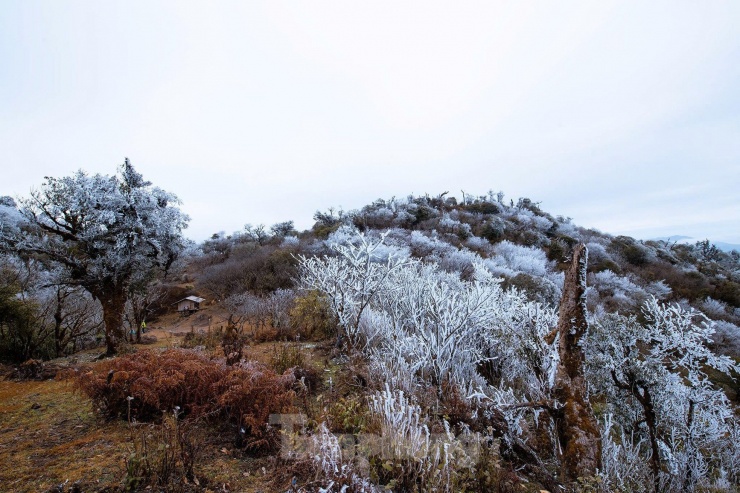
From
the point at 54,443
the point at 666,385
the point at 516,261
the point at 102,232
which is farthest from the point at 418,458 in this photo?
the point at 516,261

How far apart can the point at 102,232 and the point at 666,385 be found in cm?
998

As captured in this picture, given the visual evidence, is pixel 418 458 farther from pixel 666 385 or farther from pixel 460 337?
pixel 666 385

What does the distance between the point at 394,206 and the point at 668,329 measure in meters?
30.8

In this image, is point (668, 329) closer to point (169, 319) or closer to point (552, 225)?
point (169, 319)

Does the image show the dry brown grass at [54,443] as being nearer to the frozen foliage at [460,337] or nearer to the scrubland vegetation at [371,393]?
the scrubland vegetation at [371,393]

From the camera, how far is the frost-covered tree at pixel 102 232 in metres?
7.04

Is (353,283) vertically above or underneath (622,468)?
above

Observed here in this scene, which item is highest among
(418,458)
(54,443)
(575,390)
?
(575,390)

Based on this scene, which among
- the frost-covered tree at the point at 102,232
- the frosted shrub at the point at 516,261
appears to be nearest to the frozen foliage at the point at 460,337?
the frost-covered tree at the point at 102,232

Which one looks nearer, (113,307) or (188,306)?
(113,307)

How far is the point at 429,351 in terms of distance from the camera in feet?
14.9

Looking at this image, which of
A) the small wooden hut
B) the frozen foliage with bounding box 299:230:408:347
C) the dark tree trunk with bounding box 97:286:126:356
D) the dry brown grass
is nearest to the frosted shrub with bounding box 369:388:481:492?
the dry brown grass

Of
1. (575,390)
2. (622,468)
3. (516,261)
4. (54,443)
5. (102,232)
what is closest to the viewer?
(575,390)

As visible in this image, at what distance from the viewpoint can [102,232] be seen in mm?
7395
